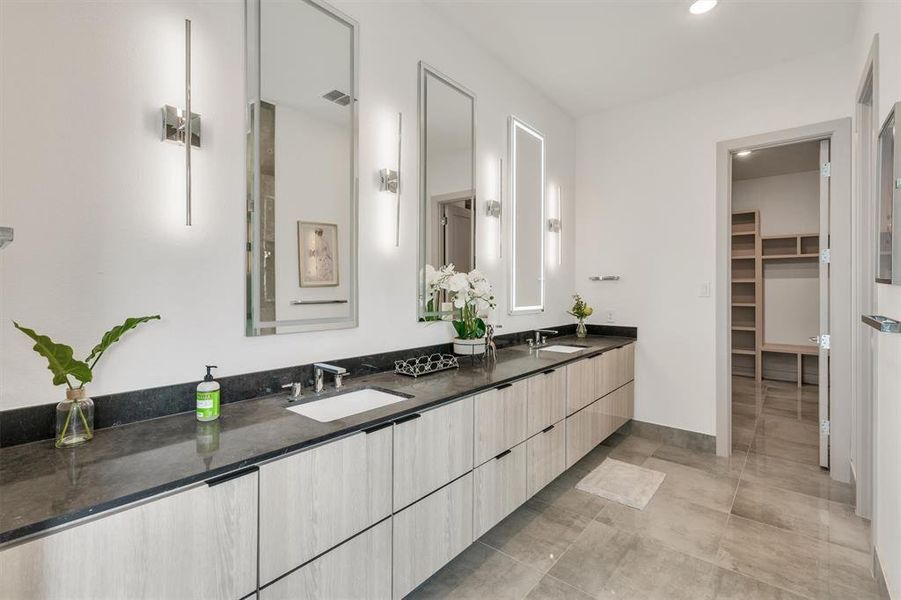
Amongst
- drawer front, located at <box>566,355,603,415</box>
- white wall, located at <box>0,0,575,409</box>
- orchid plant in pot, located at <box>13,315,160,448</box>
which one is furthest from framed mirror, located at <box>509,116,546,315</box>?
orchid plant in pot, located at <box>13,315,160,448</box>

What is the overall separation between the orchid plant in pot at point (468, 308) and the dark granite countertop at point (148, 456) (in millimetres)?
787

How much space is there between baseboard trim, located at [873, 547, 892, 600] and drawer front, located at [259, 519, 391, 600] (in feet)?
6.25

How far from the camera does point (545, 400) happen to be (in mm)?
2449

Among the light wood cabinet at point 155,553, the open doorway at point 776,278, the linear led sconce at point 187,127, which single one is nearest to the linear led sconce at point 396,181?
the linear led sconce at point 187,127

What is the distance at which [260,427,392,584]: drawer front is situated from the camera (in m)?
1.19

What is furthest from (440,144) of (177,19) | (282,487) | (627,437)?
(627,437)

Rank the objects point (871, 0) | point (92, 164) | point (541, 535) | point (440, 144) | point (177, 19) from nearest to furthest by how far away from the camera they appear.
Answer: point (92, 164) < point (177, 19) < point (871, 0) < point (541, 535) < point (440, 144)

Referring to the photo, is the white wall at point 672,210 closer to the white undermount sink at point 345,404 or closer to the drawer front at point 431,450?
the drawer front at point 431,450

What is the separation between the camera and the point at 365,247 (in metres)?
2.15

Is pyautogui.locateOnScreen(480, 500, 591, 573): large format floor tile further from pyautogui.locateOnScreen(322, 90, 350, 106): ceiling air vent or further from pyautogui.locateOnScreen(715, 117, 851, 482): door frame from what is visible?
pyautogui.locateOnScreen(322, 90, 350, 106): ceiling air vent

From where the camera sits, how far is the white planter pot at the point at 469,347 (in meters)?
2.55

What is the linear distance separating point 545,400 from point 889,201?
1.70 m

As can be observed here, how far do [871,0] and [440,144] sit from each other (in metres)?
2.26

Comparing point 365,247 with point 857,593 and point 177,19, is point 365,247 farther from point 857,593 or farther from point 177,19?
Answer: point 857,593
